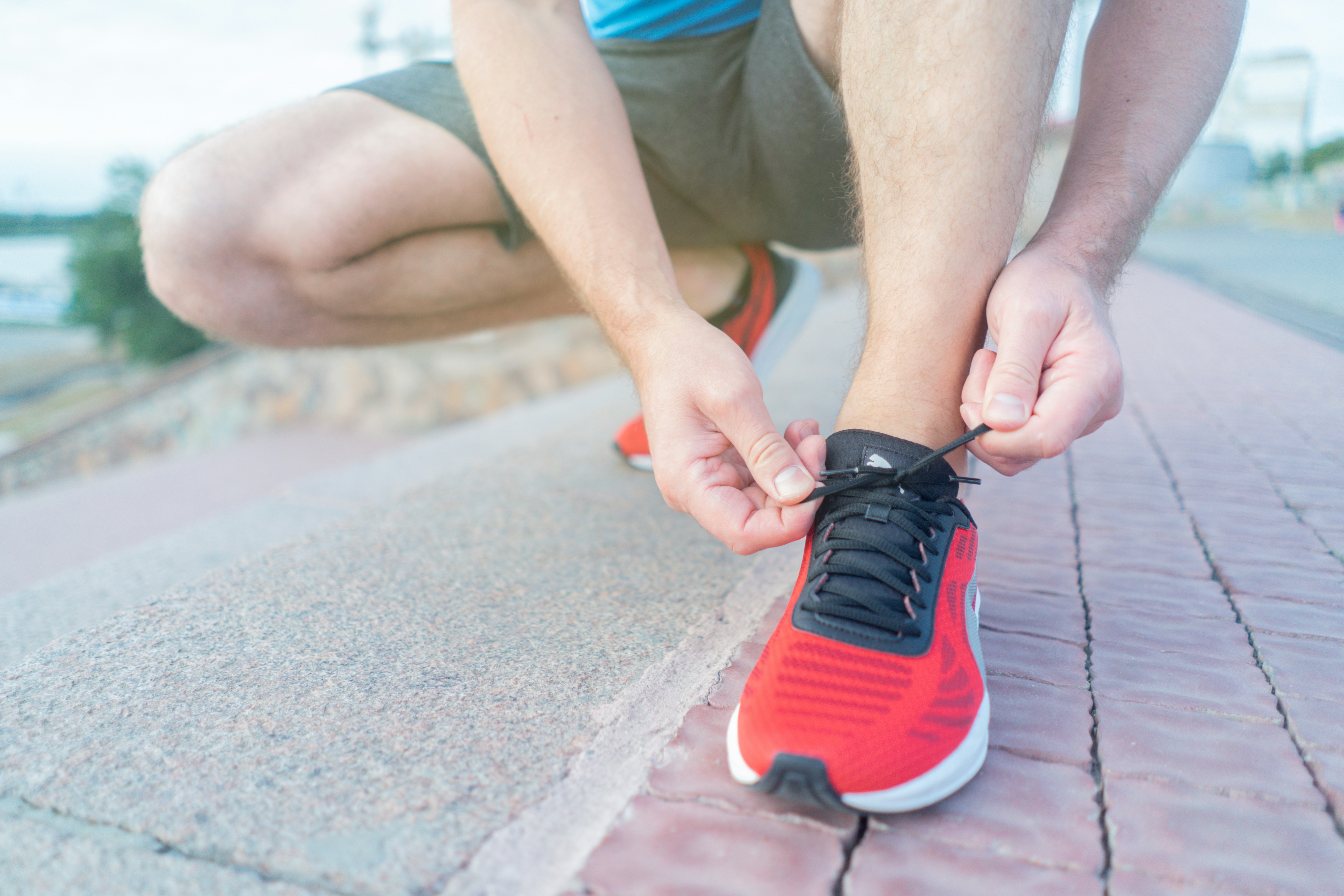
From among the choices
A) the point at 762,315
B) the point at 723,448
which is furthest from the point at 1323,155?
the point at 723,448

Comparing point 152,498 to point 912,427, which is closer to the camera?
point 912,427

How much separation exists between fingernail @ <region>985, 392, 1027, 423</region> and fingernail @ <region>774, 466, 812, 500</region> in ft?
0.64

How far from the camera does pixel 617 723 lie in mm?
856

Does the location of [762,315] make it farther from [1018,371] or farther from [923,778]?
[923,778]

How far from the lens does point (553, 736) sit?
82cm

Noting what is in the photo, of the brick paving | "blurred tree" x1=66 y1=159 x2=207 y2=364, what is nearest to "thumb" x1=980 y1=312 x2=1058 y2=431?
the brick paving

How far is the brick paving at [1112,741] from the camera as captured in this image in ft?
2.12

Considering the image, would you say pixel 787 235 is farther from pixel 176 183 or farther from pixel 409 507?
pixel 176 183

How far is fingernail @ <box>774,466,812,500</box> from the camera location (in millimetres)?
818

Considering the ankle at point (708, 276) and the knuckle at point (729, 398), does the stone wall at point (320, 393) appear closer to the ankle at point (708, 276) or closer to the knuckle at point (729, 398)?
the ankle at point (708, 276)

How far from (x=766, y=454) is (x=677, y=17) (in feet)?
3.47

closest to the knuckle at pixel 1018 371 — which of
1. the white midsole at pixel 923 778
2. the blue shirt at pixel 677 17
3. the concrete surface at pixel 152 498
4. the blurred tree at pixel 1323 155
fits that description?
the white midsole at pixel 923 778

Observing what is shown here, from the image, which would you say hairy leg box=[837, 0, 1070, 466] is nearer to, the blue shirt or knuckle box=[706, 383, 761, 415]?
knuckle box=[706, 383, 761, 415]

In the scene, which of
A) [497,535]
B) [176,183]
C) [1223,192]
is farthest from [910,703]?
[1223,192]
